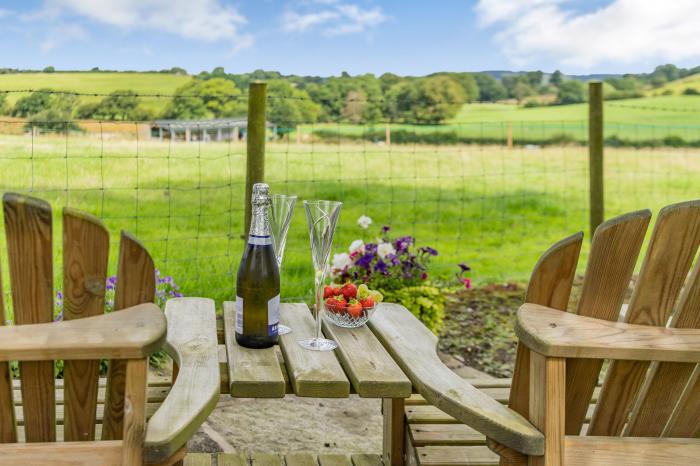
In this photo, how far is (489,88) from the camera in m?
16.3

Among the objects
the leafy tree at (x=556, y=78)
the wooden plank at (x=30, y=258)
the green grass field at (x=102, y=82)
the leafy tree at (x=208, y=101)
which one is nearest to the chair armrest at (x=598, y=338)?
the wooden plank at (x=30, y=258)

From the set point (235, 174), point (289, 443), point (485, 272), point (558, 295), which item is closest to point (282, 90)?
point (235, 174)

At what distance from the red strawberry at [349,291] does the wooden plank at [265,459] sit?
0.74m

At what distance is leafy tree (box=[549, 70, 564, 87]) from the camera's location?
56.1 feet

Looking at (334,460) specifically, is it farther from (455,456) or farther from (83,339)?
(83,339)

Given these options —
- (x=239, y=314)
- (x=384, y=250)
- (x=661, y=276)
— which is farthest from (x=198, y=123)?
(x=661, y=276)

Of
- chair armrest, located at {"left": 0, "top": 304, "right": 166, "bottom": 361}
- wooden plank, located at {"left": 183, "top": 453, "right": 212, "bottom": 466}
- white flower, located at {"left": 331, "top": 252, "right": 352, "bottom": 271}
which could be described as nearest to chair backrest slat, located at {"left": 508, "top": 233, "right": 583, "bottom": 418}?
chair armrest, located at {"left": 0, "top": 304, "right": 166, "bottom": 361}

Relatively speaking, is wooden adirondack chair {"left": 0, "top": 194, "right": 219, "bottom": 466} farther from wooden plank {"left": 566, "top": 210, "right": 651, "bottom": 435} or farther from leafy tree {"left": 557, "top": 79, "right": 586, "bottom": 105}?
leafy tree {"left": 557, "top": 79, "right": 586, "bottom": 105}

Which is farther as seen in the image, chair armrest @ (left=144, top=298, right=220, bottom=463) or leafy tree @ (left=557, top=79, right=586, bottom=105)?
leafy tree @ (left=557, top=79, right=586, bottom=105)

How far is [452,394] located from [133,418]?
0.70 meters

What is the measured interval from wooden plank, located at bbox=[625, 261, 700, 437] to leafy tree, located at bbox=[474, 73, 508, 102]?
14.8 metres

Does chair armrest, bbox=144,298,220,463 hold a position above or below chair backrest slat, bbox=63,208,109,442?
below

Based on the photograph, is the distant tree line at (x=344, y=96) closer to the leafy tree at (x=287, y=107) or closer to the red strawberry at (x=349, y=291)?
the leafy tree at (x=287, y=107)

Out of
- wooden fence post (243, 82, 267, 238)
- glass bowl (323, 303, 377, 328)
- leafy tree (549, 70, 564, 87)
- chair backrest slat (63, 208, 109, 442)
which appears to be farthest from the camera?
leafy tree (549, 70, 564, 87)
